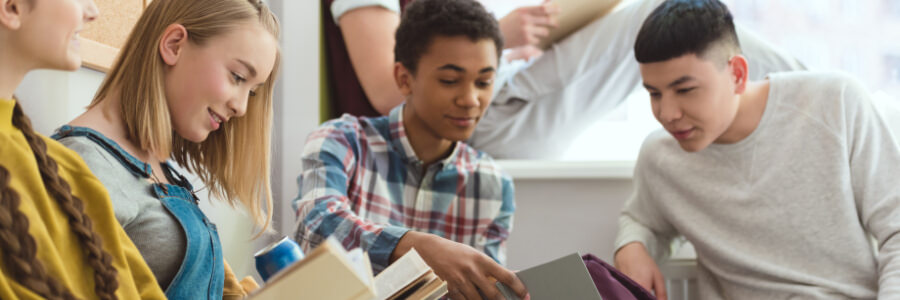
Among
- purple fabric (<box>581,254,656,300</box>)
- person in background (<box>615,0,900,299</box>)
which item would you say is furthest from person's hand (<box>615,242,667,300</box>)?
purple fabric (<box>581,254,656,300</box>)

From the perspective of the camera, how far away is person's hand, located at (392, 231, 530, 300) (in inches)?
25.9

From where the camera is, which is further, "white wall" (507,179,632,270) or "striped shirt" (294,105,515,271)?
"white wall" (507,179,632,270)

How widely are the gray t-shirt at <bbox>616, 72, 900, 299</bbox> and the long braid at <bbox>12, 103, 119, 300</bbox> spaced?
0.91 m

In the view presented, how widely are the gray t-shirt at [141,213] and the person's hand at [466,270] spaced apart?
0.84 ft

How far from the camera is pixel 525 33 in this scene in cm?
130

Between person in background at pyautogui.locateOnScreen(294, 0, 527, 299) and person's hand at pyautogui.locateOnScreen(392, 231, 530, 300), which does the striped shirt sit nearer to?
person in background at pyautogui.locateOnScreen(294, 0, 527, 299)

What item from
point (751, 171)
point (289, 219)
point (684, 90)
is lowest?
point (289, 219)

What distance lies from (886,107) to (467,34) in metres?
0.76

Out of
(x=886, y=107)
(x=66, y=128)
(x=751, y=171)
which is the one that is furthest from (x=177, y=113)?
(x=886, y=107)

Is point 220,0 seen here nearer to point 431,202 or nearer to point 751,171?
point 431,202

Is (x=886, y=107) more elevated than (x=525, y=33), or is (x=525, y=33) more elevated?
(x=525, y=33)

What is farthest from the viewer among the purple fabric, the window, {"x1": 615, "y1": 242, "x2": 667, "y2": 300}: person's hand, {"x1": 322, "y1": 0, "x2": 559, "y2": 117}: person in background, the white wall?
the window

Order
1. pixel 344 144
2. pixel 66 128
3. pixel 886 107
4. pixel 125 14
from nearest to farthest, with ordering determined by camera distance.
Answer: pixel 66 128 < pixel 125 14 < pixel 344 144 < pixel 886 107

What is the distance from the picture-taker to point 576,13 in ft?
4.43
